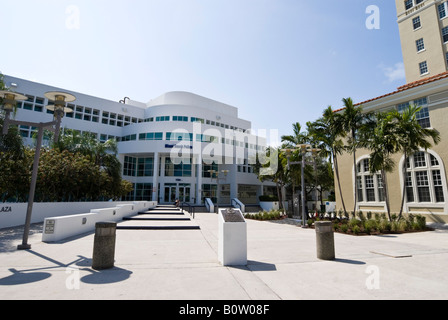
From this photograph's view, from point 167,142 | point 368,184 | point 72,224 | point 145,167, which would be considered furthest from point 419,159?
point 145,167

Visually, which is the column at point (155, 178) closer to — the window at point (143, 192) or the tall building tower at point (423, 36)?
the window at point (143, 192)

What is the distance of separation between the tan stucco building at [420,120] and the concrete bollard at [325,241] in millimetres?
12471

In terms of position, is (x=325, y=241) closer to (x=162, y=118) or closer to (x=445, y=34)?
(x=445, y=34)

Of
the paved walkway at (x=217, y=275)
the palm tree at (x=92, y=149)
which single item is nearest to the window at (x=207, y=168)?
the palm tree at (x=92, y=149)

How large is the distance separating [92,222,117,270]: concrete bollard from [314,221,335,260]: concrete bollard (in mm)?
5489

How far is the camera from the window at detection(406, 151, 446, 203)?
54.5 feet

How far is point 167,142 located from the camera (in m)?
36.4

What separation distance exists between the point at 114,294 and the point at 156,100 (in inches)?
1853

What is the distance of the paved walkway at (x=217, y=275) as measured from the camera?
13.1ft

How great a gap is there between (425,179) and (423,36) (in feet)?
63.2

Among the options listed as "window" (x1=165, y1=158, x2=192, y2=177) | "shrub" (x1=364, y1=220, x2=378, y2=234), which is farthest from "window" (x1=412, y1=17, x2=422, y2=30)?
"window" (x1=165, y1=158, x2=192, y2=177)

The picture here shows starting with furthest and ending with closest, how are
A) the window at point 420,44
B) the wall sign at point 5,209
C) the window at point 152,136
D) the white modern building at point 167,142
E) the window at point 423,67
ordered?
the window at point 152,136, the white modern building at point 167,142, the window at point 420,44, the window at point 423,67, the wall sign at point 5,209

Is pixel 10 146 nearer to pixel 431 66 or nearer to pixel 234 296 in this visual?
pixel 234 296
